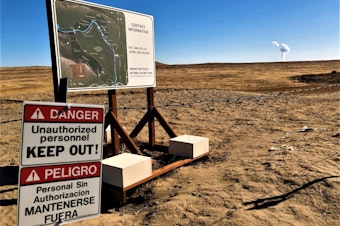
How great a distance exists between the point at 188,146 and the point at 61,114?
158 inches

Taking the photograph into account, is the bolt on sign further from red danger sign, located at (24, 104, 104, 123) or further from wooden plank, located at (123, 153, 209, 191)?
wooden plank, located at (123, 153, 209, 191)

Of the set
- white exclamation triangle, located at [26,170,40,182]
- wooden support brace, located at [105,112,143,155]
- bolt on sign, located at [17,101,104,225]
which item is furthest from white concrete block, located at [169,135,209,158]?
white exclamation triangle, located at [26,170,40,182]

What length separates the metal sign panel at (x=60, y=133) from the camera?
7.06 ft

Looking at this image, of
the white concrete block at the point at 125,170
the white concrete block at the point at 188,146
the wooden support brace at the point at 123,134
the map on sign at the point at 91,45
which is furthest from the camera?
the white concrete block at the point at 188,146

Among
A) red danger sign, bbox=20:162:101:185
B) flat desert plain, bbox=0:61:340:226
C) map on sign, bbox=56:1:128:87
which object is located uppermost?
map on sign, bbox=56:1:128:87

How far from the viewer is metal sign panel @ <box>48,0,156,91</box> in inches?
185

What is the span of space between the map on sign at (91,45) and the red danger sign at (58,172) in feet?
8.61

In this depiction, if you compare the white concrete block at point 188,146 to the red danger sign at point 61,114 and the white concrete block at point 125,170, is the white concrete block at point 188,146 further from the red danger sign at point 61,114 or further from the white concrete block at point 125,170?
the red danger sign at point 61,114

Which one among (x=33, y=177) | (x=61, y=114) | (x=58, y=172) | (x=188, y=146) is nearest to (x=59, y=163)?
(x=58, y=172)

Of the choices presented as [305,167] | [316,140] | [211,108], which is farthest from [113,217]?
[211,108]

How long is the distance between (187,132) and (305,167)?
12.8 feet

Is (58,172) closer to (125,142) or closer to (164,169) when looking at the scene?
(164,169)

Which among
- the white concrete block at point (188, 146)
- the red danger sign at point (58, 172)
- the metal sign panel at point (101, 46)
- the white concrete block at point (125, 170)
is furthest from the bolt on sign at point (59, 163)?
the white concrete block at point (188, 146)

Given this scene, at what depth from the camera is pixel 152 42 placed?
20.8ft
